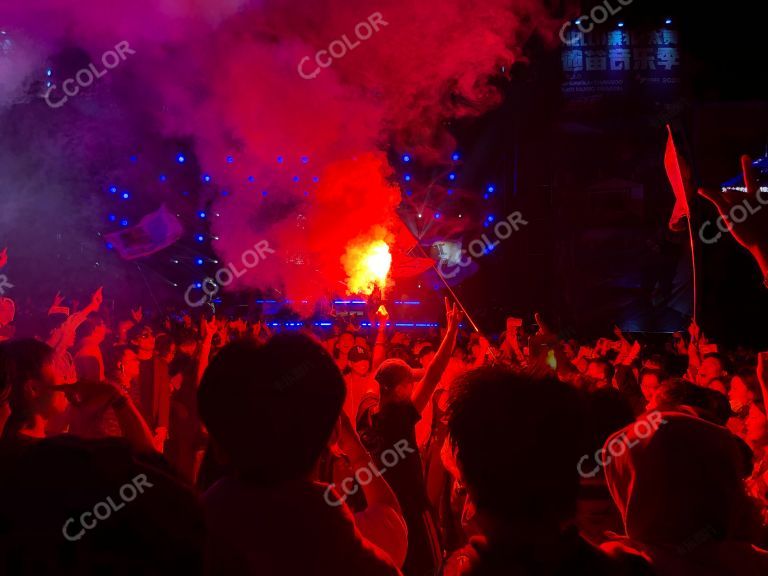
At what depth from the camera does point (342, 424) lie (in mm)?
2689

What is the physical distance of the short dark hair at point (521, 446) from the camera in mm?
1579

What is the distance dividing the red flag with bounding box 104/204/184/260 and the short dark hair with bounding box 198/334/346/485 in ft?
33.9

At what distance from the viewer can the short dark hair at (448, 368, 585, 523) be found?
1.58 meters

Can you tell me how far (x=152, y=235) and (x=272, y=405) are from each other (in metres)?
10.7

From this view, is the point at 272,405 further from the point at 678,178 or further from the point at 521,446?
the point at 678,178

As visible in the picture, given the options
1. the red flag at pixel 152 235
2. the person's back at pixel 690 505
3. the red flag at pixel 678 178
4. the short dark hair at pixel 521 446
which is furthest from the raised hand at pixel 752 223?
the red flag at pixel 152 235

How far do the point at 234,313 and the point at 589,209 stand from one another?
1337 cm

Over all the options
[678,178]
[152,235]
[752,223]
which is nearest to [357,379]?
[678,178]

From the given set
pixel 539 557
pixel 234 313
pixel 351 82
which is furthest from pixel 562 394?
pixel 234 313

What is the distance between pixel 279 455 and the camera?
1685 mm

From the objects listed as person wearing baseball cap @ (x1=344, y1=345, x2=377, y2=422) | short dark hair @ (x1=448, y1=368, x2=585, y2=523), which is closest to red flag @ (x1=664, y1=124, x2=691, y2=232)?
person wearing baseball cap @ (x1=344, y1=345, x2=377, y2=422)

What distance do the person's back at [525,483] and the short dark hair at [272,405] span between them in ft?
1.26

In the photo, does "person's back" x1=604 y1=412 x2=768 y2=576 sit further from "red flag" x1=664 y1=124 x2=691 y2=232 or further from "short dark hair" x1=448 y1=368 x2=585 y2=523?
"red flag" x1=664 y1=124 x2=691 y2=232

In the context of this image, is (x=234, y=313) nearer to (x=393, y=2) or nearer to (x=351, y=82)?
(x=351, y=82)
